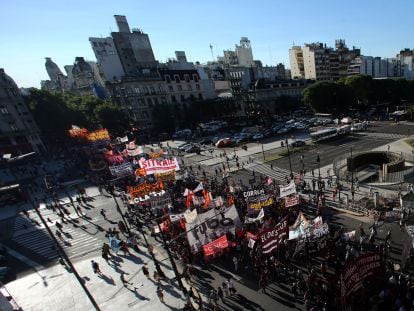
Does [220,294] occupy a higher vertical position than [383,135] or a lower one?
higher

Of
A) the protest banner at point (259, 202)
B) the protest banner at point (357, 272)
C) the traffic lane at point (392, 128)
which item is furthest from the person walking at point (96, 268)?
the traffic lane at point (392, 128)

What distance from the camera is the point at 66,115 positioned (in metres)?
76.6

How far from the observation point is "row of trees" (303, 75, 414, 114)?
78688mm

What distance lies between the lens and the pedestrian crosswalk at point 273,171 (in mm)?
39250

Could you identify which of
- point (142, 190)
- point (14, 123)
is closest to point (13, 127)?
point (14, 123)

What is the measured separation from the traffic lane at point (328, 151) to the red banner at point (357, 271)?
29092 millimetres

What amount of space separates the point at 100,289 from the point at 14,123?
66.7 meters

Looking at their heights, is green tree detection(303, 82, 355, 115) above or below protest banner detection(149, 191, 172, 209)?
below

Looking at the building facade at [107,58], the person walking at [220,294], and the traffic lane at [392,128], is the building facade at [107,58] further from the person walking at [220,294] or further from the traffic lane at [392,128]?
the person walking at [220,294]

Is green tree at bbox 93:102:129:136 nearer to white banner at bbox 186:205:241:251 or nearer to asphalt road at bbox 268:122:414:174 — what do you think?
asphalt road at bbox 268:122:414:174

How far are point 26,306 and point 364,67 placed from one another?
582 feet

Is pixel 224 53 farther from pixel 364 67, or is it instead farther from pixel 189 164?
pixel 189 164

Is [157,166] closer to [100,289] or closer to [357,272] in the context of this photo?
[100,289]

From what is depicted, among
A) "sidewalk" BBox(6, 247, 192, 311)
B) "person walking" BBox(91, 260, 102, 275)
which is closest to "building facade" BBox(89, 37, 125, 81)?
"sidewalk" BBox(6, 247, 192, 311)
